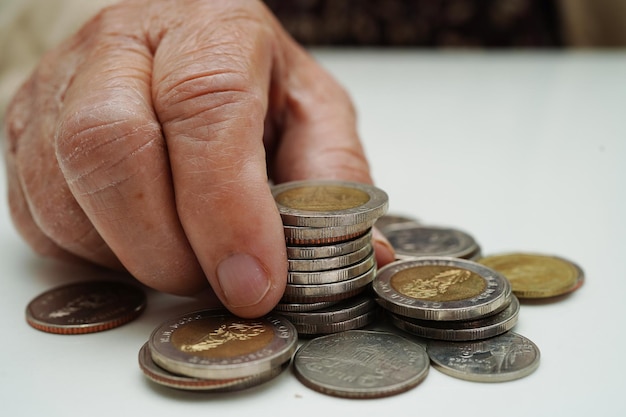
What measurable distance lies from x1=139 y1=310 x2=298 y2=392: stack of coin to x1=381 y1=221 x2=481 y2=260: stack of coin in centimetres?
35

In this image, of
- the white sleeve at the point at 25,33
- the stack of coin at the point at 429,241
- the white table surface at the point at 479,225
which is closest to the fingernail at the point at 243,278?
the white table surface at the point at 479,225

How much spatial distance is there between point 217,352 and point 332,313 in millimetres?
172

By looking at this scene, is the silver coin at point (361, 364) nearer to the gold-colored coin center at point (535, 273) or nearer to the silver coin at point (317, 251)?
the silver coin at point (317, 251)

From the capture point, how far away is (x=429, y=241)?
124 centimetres

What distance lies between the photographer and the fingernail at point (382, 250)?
1.08 meters

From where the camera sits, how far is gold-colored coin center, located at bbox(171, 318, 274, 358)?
0.84 meters

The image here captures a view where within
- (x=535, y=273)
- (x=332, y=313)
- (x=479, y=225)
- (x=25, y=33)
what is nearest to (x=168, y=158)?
(x=332, y=313)

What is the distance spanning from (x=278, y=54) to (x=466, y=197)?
533mm

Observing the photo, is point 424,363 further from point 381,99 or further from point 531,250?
point 381,99

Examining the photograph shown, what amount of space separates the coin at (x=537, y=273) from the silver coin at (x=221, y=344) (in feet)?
1.24

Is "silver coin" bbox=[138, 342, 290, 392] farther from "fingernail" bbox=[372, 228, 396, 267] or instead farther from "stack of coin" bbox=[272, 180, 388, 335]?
"fingernail" bbox=[372, 228, 396, 267]

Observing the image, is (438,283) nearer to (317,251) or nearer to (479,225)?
(317,251)

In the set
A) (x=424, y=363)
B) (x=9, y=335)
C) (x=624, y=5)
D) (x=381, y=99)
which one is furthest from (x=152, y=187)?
(x=624, y=5)

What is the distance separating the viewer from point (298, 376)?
33.2 inches
